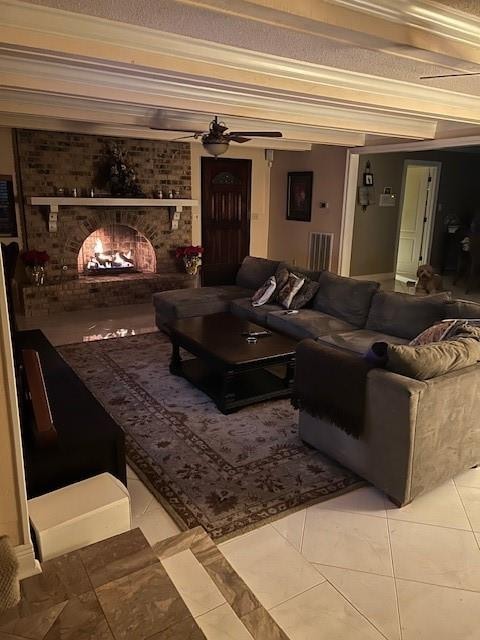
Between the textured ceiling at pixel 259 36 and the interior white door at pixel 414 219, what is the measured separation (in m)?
6.03

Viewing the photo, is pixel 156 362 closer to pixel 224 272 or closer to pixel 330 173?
pixel 224 272

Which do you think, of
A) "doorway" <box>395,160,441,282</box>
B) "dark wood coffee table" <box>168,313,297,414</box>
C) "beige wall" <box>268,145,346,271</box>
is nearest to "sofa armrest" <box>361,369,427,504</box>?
"dark wood coffee table" <box>168,313,297,414</box>

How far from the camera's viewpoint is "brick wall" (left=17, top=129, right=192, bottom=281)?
20.8 ft

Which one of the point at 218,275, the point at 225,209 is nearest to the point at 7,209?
the point at 218,275

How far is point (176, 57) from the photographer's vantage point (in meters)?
2.88

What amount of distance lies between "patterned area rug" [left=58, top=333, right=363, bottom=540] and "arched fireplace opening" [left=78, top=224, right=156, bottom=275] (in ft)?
10.9

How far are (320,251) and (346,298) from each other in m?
3.53

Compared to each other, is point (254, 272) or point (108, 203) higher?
point (108, 203)

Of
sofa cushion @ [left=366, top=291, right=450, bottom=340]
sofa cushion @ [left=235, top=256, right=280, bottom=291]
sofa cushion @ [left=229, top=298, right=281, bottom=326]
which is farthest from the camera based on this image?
sofa cushion @ [left=235, top=256, right=280, bottom=291]

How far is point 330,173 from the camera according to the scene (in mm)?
7793

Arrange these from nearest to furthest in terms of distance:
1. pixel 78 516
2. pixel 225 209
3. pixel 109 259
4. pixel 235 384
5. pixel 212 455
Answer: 1. pixel 78 516
2. pixel 212 455
3. pixel 235 384
4. pixel 109 259
5. pixel 225 209

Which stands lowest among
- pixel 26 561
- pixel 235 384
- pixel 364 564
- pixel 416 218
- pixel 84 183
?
pixel 364 564

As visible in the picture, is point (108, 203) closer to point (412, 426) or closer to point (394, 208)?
point (394, 208)

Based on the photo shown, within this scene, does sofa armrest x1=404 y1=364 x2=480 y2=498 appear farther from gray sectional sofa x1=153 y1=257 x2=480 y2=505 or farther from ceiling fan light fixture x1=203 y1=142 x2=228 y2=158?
ceiling fan light fixture x1=203 y1=142 x2=228 y2=158
